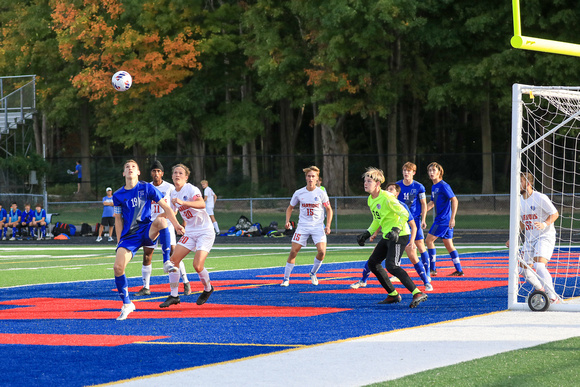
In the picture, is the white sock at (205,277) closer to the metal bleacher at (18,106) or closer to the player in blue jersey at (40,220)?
the player in blue jersey at (40,220)

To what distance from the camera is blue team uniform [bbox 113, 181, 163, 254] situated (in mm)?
11141

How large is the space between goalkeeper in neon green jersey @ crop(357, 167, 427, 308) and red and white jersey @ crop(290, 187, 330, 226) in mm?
2873

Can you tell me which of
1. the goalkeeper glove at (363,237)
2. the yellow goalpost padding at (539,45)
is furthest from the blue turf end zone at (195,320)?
the yellow goalpost padding at (539,45)

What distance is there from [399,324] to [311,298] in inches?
120

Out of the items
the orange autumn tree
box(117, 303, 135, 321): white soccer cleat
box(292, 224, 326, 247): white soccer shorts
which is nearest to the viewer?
box(117, 303, 135, 321): white soccer cleat

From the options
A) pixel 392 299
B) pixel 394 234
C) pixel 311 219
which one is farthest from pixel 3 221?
pixel 394 234

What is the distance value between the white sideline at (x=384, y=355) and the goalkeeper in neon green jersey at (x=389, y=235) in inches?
58.8

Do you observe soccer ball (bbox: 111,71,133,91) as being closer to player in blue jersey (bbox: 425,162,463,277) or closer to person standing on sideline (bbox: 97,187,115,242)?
person standing on sideline (bbox: 97,187,115,242)

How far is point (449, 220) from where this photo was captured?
15.9 meters

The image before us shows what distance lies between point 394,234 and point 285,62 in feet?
86.2

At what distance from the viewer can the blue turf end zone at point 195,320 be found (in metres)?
8.00

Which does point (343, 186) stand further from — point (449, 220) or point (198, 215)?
point (198, 215)

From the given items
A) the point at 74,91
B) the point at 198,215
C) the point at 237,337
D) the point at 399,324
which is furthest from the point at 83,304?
the point at 74,91

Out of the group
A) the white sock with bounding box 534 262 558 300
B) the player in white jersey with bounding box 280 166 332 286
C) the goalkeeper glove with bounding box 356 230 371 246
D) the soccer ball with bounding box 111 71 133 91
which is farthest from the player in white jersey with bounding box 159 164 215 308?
the soccer ball with bounding box 111 71 133 91
